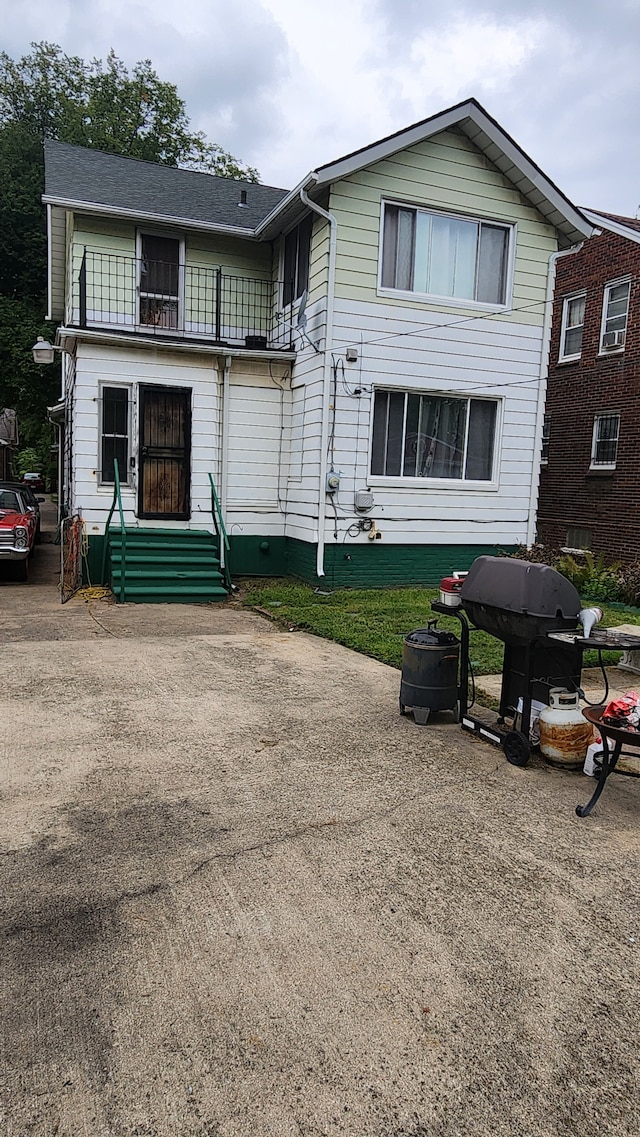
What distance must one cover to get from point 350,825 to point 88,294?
1192 cm

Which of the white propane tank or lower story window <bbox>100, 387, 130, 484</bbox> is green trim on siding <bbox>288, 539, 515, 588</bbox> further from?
the white propane tank

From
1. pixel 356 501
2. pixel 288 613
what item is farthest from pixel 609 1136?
pixel 356 501

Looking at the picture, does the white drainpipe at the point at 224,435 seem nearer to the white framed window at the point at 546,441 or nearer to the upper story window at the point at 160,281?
the upper story window at the point at 160,281

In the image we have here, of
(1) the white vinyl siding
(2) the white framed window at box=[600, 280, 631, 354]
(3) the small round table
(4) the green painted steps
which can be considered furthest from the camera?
(2) the white framed window at box=[600, 280, 631, 354]

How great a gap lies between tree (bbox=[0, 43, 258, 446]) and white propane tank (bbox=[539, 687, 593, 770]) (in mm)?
20622

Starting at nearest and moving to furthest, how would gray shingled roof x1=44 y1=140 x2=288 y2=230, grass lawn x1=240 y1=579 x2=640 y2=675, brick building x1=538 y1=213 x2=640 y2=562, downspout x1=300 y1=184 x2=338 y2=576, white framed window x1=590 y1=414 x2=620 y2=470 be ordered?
grass lawn x1=240 y1=579 x2=640 y2=675, downspout x1=300 y1=184 x2=338 y2=576, gray shingled roof x1=44 y1=140 x2=288 y2=230, brick building x1=538 y1=213 x2=640 y2=562, white framed window x1=590 y1=414 x2=620 y2=470

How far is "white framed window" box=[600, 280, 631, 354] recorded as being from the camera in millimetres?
16359

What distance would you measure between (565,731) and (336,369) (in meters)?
7.72

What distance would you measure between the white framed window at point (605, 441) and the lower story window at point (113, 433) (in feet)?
35.7

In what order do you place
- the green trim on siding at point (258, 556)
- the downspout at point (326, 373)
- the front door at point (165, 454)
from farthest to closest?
1. the green trim on siding at point (258, 556)
2. the front door at point (165, 454)
3. the downspout at point (326, 373)

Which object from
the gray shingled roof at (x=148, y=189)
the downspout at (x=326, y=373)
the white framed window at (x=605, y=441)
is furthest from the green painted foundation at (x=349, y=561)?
the gray shingled roof at (x=148, y=189)

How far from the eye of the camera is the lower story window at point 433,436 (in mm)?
11766

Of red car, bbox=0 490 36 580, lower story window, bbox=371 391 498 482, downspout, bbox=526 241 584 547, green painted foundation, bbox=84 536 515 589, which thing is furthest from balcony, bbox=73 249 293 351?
downspout, bbox=526 241 584 547

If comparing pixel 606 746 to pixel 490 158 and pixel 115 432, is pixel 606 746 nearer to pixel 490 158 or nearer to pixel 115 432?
pixel 115 432
